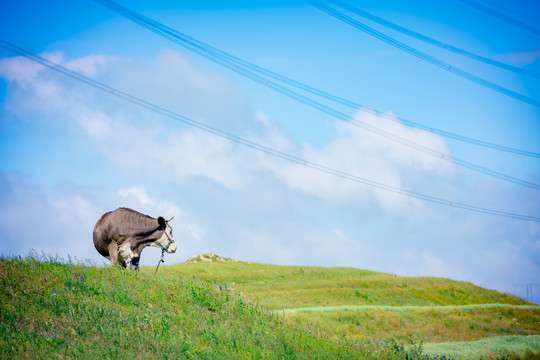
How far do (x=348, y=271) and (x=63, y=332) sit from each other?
164 ft

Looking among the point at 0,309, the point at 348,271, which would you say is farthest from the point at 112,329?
the point at 348,271

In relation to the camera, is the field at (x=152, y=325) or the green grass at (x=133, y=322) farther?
the field at (x=152, y=325)

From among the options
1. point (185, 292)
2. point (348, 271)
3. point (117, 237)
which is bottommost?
point (185, 292)

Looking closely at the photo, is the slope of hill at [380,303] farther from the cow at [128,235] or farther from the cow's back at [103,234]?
the cow's back at [103,234]

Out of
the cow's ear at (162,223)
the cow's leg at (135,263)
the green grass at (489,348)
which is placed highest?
the cow's ear at (162,223)

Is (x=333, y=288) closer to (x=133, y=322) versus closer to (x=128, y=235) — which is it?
(x=128, y=235)

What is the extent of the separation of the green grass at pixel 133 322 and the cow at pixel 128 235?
2679mm

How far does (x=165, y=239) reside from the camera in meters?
22.6

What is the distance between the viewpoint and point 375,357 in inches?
571

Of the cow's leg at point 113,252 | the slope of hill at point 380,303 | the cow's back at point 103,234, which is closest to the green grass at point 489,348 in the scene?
the slope of hill at point 380,303

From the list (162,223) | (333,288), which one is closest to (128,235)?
(162,223)

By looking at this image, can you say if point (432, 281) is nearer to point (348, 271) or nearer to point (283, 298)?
point (348, 271)

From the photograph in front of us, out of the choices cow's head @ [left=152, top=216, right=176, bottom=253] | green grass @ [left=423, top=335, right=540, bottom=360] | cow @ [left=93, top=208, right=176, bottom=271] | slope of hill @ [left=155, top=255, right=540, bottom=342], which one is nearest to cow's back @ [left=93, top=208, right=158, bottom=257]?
cow @ [left=93, top=208, right=176, bottom=271]

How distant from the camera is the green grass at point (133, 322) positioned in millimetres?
11625
